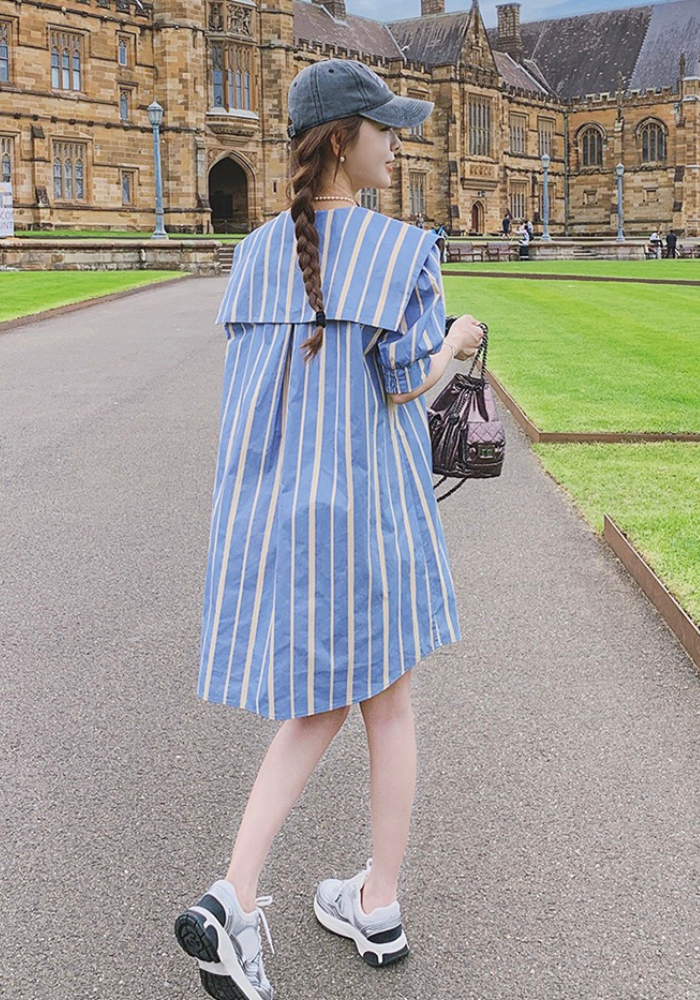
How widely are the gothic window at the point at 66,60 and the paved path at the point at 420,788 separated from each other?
45.5 metres

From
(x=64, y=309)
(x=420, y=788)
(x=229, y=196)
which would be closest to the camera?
(x=420, y=788)

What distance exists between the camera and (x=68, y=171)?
4850cm

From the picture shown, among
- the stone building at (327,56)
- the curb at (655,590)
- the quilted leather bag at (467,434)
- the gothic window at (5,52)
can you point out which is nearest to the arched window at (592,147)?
the stone building at (327,56)

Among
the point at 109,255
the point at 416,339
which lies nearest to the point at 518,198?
the point at 109,255

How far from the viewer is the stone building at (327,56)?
47969mm

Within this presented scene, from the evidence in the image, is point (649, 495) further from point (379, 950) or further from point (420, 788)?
point (379, 950)

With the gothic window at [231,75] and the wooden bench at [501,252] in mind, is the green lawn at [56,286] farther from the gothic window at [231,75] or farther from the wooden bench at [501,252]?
the gothic window at [231,75]

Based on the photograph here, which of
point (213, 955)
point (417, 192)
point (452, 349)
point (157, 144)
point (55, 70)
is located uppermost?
point (55, 70)

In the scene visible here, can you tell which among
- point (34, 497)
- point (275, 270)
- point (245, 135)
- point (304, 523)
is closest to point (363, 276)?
point (275, 270)

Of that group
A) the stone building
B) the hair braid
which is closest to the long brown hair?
the hair braid

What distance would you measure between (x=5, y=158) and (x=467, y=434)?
47330 mm

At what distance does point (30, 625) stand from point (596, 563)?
A: 9.77 ft

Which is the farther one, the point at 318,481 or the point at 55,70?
the point at 55,70

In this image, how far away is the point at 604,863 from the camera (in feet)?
10.7
